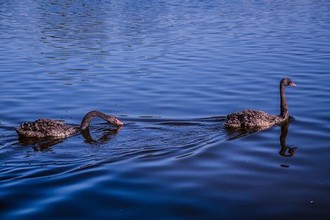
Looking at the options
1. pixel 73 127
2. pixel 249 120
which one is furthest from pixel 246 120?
pixel 73 127

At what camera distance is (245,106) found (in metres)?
14.5

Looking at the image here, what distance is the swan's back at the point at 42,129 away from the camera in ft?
38.4

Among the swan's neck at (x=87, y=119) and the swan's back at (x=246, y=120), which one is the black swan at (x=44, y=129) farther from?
the swan's back at (x=246, y=120)

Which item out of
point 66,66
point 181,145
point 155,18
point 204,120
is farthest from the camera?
point 155,18

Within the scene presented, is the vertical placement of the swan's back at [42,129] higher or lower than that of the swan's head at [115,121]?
higher

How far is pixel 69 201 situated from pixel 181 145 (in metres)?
3.23

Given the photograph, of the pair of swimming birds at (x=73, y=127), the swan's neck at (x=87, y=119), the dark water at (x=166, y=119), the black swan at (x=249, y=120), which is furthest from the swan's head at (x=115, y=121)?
the black swan at (x=249, y=120)

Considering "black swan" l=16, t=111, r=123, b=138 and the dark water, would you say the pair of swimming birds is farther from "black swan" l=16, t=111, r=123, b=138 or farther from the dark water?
the dark water

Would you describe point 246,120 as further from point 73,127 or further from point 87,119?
point 73,127

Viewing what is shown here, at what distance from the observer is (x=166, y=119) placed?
13094mm

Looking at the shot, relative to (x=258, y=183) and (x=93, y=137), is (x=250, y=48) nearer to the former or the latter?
(x=93, y=137)

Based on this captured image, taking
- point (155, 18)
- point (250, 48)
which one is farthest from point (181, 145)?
point (155, 18)

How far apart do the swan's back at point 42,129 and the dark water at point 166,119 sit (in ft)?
0.81

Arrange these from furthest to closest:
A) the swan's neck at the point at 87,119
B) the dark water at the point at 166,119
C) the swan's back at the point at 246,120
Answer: the swan's neck at the point at 87,119
the swan's back at the point at 246,120
the dark water at the point at 166,119
